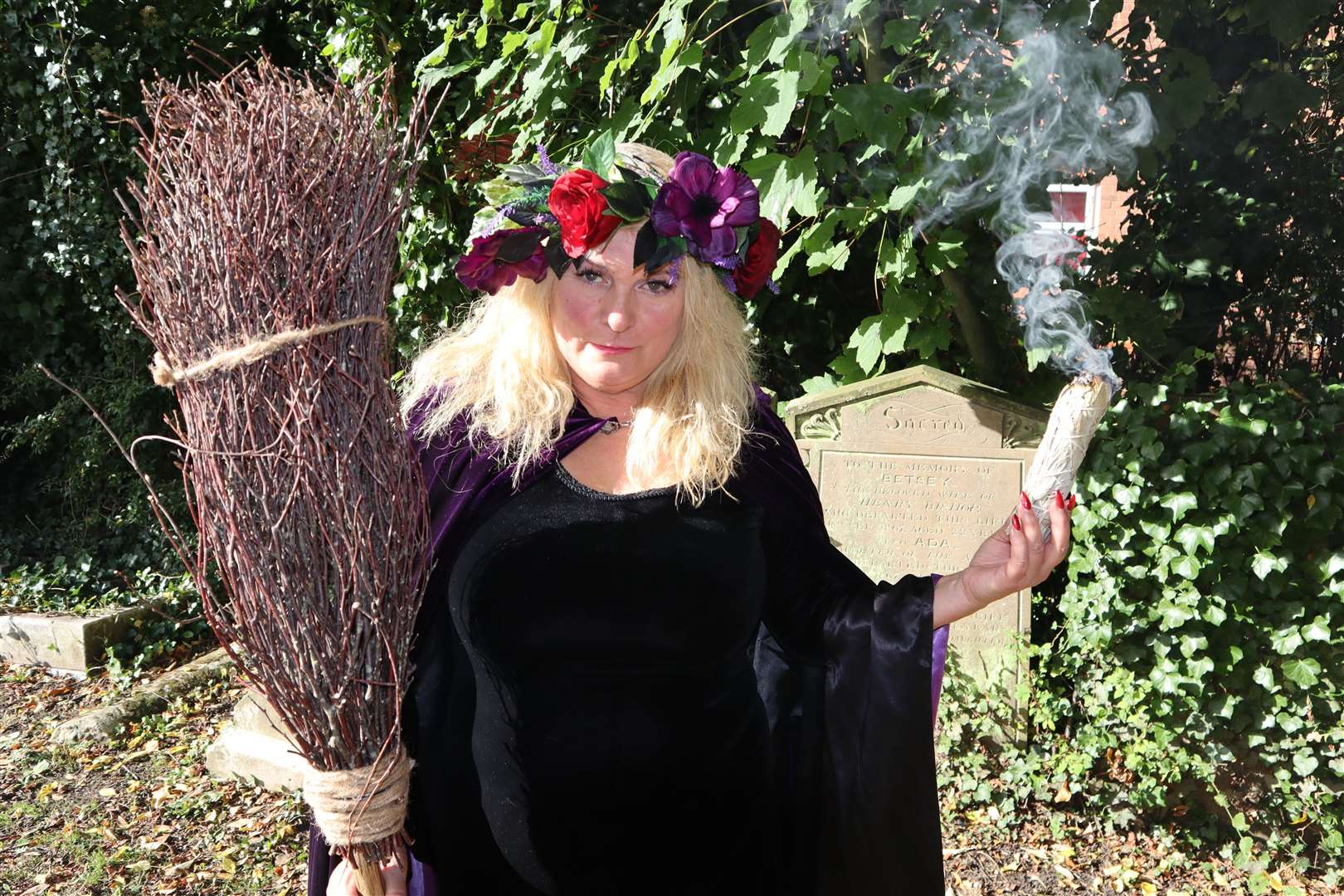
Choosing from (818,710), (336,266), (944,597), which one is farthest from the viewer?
(818,710)

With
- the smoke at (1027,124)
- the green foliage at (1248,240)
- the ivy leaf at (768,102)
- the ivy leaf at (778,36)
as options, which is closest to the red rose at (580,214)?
the ivy leaf at (768,102)

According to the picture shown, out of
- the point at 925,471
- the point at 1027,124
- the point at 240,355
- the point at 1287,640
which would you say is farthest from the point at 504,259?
the point at 1287,640

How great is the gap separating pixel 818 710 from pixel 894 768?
22 centimetres

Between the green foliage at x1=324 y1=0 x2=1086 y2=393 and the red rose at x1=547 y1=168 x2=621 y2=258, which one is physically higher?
the green foliage at x1=324 y1=0 x2=1086 y2=393

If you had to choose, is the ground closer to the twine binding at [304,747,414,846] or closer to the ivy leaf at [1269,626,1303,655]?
the ivy leaf at [1269,626,1303,655]

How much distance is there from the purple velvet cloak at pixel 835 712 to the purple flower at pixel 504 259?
32 centimetres

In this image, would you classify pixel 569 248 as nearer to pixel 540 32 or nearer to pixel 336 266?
pixel 336 266

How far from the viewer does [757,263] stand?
2316mm

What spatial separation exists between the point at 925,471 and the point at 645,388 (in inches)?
102

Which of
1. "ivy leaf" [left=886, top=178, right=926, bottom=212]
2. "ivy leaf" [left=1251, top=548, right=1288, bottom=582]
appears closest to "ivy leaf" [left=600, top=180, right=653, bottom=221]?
"ivy leaf" [left=886, top=178, right=926, bottom=212]

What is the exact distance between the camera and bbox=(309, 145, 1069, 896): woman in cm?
201

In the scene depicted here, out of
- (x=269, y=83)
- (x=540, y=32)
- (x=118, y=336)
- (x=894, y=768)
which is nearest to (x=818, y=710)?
(x=894, y=768)

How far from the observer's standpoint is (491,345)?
226 cm

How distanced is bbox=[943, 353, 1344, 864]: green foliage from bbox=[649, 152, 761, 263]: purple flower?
2624 millimetres
